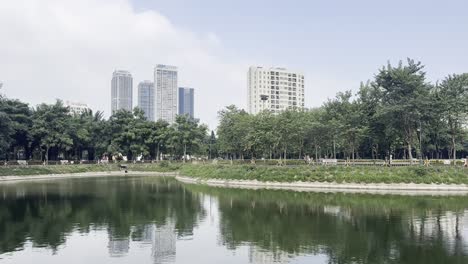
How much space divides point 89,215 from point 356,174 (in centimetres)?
3187

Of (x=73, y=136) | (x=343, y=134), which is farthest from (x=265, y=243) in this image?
(x=73, y=136)

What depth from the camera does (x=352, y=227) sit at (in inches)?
1041

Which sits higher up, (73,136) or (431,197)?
(73,136)

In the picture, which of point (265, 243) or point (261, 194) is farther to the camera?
point (261, 194)

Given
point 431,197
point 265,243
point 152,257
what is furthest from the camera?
point 431,197

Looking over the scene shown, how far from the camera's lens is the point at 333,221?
28.5 m

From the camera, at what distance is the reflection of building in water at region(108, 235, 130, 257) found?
20469 millimetres

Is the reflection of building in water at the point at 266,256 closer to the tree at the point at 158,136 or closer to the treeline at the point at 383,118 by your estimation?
the treeline at the point at 383,118

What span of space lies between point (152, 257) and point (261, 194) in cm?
2703

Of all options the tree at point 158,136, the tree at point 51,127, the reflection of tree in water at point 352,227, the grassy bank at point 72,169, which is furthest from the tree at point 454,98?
the tree at point 51,127

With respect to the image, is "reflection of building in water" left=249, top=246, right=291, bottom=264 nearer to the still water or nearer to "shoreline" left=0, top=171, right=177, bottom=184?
the still water

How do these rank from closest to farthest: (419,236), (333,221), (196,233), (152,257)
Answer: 1. (152,257)
2. (419,236)
3. (196,233)
4. (333,221)

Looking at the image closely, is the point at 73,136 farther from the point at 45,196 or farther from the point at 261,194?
the point at 261,194

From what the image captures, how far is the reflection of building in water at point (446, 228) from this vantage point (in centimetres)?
2175
